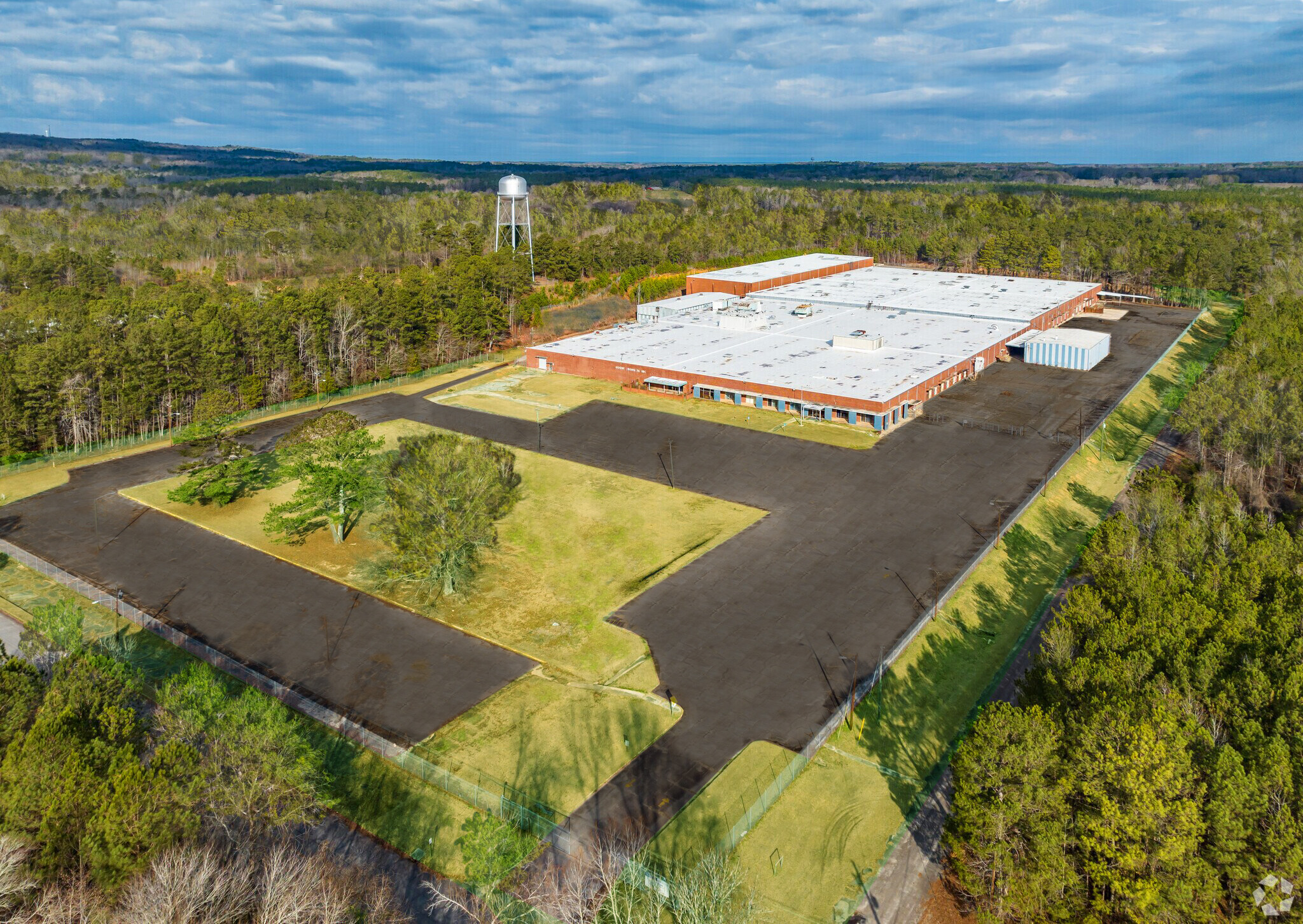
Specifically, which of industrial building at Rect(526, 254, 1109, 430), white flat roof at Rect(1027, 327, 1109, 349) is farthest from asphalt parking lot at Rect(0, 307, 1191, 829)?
white flat roof at Rect(1027, 327, 1109, 349)

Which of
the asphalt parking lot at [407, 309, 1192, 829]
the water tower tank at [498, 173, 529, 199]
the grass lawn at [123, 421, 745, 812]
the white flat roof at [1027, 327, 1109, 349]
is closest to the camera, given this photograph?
the grass lawn at [123, 421, 745, 812]

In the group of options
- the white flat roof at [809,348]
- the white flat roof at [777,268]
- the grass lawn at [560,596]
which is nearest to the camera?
the grass lawn at [560,596]

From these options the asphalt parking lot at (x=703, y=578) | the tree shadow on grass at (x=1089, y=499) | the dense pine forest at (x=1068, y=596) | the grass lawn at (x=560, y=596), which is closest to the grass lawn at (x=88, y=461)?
the asphalt parking lot at (x=703, y=578)

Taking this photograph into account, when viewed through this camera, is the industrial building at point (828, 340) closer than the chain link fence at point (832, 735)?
No

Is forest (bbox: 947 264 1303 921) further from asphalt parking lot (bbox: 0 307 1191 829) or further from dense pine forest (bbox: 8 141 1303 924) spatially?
asphalt parking lot (bbox: 0 307 1191 829)

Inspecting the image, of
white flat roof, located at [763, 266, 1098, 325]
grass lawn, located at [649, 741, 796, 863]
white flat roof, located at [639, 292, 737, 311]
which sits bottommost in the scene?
grass lawn, located at [649, 741, 796, 863]

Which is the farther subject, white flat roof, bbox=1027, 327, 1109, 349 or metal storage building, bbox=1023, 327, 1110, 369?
white flat roof, bbox=1027, 327, 1109, 349

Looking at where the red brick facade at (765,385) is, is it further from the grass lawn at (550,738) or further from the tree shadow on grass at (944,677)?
the grass lawn at (550,738)
